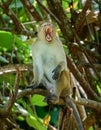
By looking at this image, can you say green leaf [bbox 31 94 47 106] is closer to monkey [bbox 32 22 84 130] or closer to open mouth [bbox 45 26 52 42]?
monkey [bbox 32 22 84 130]

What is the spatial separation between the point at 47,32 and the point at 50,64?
291 millimetres

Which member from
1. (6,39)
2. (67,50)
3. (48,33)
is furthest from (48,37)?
(67,50)

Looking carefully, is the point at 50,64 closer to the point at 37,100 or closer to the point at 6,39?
the point at 37,100

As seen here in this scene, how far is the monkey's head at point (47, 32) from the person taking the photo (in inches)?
109

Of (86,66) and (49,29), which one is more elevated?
(49,29)

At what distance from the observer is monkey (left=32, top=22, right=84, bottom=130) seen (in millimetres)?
2723

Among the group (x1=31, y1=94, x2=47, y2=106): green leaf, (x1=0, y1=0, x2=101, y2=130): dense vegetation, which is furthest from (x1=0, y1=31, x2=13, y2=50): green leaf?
(x1=31, y1=94, x2=47, y2=106): green leaf

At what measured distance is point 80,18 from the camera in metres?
2.95

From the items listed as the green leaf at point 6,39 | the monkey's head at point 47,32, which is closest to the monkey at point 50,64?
the monkey's head at point 47,32

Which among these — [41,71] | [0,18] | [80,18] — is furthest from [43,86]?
[0,18]

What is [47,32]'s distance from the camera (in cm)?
280

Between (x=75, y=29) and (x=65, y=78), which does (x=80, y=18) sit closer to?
(x=75, y=29)

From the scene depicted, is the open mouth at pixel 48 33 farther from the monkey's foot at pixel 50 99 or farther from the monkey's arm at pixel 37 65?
the monkey's foot at pixel 50 99

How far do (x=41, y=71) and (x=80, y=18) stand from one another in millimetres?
450
